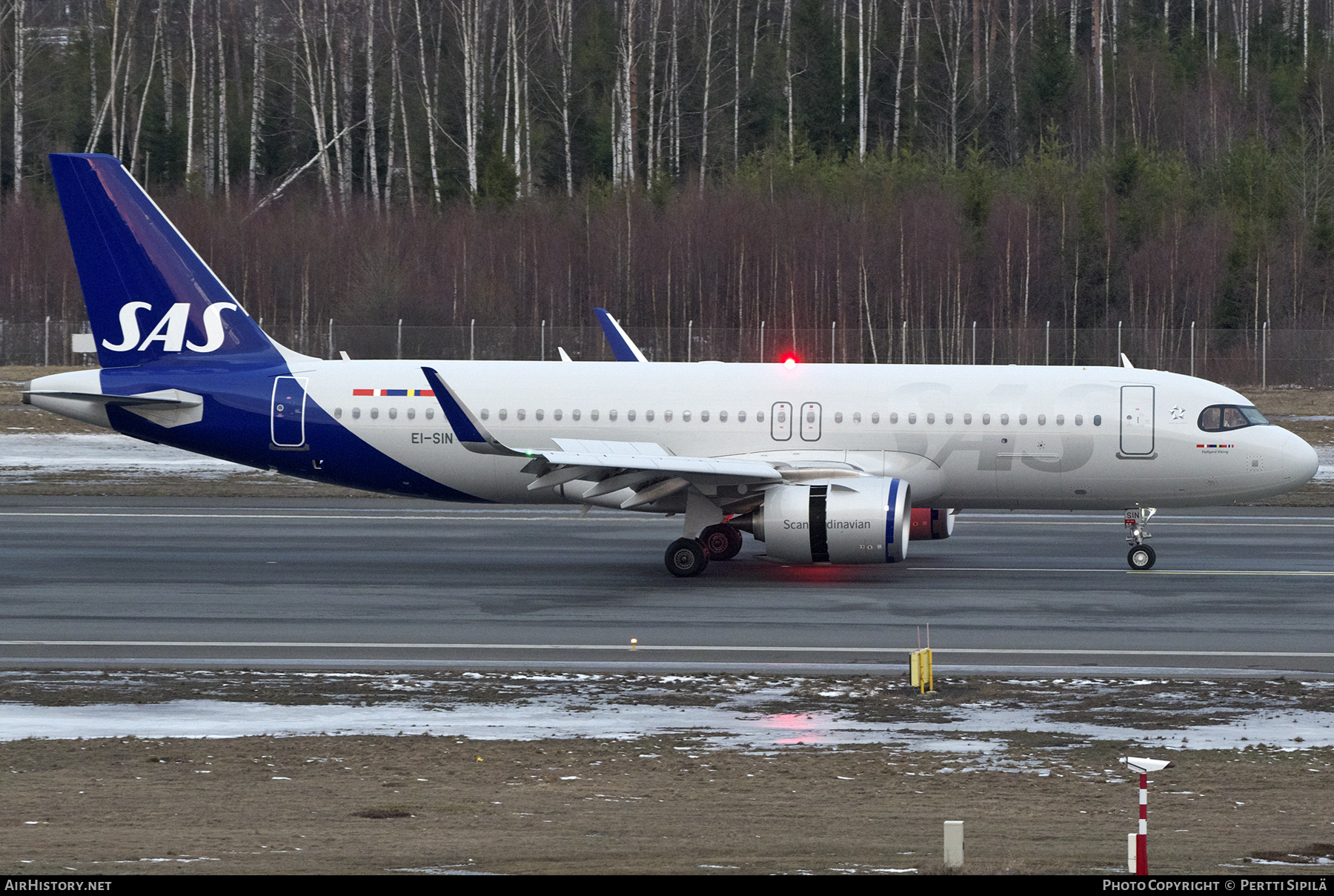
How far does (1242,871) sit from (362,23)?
8539 cm

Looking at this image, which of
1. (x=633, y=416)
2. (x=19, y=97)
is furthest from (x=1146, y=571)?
(x=19, y=97)

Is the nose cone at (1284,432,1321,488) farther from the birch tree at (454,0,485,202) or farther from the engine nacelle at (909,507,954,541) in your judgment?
the birch tree at (454,0,485,202)

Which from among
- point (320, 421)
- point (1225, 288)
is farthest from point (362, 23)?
point (320, 421)

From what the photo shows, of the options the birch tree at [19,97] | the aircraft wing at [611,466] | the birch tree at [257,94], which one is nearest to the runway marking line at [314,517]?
the aircraft wing at [611,466]

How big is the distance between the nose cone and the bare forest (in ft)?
120

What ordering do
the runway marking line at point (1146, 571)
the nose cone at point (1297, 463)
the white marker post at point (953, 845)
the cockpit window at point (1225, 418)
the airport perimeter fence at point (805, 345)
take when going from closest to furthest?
the white marker post at point (953, 845) < the runway marking line at point (1146, 571) < the nose cone at point (1297, 463) < the cockpit window at point (1225, 418) < the airport perimeter fence at point (805, 345)

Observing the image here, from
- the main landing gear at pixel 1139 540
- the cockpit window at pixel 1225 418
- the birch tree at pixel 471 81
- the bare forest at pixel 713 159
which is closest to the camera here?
the main landing gear at pixel 1139 540

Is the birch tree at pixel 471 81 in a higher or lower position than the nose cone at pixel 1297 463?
higher

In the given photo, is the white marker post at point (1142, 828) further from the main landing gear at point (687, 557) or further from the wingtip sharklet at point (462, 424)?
the main landing gear at point (687, 557)

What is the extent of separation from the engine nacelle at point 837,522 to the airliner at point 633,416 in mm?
2032

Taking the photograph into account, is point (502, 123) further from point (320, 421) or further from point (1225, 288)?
point (320, 421)

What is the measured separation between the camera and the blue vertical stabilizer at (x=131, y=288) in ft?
89.1

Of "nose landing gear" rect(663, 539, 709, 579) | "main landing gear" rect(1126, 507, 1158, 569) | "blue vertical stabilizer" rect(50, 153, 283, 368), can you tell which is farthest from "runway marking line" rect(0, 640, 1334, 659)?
"blue vertical stabilizer" rect(50, 153, 283, 368)

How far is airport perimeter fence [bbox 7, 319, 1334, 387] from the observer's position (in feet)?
198
